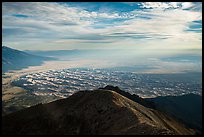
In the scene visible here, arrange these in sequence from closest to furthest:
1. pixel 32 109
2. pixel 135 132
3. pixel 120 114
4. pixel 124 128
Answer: pixel 135 132
pixel 124 128
pixel 120 114
pixel 32 109

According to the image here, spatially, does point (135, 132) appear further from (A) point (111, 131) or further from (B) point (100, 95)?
(B) point (100, 95)

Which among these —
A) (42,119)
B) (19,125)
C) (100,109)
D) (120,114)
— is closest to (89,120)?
(100,109)

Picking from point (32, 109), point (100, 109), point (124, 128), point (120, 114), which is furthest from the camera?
point (32, 109)

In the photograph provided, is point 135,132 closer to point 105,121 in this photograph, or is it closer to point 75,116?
point 105,121

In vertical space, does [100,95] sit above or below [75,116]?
above

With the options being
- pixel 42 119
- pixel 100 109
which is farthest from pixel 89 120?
pixel 42 119

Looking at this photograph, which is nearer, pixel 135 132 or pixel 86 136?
pixel 135 132
